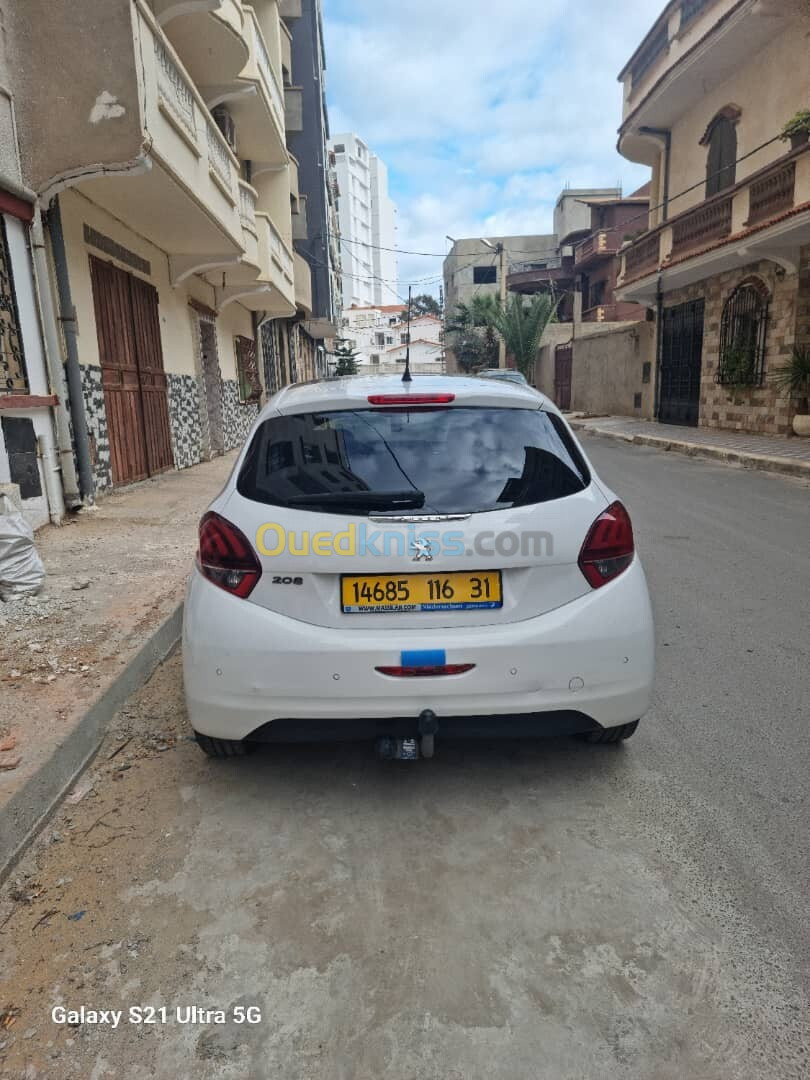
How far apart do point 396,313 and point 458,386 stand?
104m

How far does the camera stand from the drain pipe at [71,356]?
759cm

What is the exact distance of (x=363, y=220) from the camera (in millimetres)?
114500

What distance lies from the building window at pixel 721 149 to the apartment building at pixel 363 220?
268 ft

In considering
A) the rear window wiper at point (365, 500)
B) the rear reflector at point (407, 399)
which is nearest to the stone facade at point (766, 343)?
the rear reflector at point (407, 399)

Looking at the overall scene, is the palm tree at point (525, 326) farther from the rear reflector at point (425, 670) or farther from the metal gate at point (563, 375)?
the rear reflector at point (425, 670)

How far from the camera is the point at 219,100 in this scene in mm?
13305

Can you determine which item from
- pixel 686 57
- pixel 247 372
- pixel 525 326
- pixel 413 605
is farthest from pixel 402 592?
pixel 525 326

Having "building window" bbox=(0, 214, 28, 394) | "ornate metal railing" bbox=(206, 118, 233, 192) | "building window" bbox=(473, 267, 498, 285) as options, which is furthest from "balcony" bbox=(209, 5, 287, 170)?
"building window" bbox=(473, 267, 498, 285)

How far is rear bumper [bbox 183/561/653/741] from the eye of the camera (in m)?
2.51

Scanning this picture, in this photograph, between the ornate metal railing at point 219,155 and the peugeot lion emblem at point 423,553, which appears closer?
the peugeot lion emblem at point 423,553

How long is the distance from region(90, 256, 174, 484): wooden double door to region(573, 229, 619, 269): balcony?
110 feet

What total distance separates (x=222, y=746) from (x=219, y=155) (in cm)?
1072

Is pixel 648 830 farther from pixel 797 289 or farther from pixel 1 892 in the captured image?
pixel 797 289

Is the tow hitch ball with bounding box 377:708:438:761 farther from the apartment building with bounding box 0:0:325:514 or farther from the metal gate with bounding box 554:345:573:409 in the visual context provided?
the metal gate with bounding box 554:345:573:409
